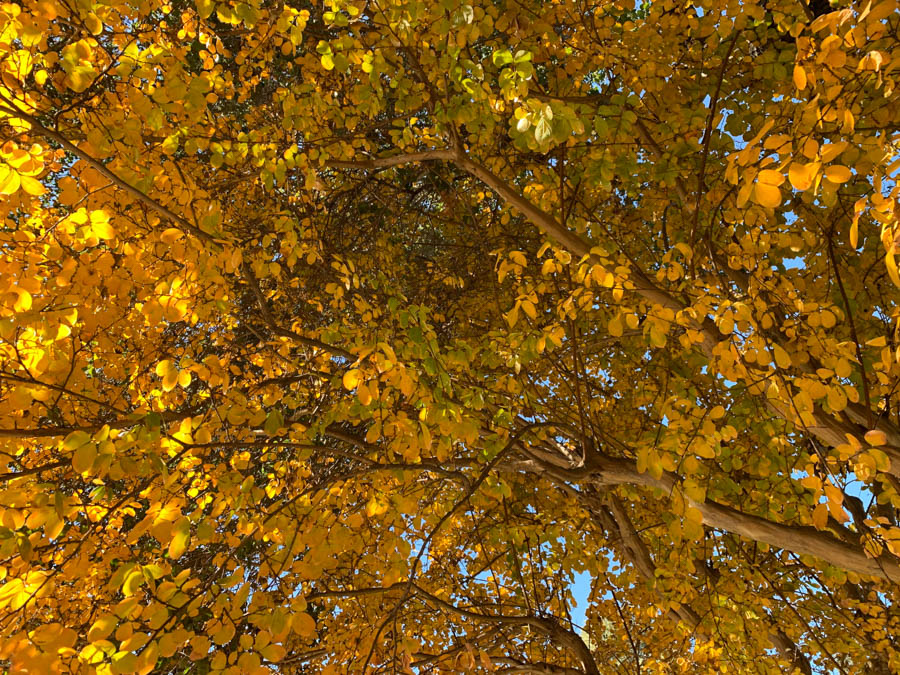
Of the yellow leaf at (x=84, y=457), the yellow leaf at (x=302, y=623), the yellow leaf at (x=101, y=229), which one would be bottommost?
the yellow leaf at (x=302, y=623)

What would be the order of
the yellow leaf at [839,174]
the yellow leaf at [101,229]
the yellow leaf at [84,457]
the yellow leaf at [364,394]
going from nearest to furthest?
the yellow leaf at [839,174] → the yellow leaf at [84,457] → the yellow leaf at [101,229] → the yellow leaf at [364,394]

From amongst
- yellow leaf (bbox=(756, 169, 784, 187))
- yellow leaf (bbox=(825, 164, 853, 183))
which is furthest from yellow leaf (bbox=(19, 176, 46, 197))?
yellow leaf (bbox=(825, 164, 853, 183))

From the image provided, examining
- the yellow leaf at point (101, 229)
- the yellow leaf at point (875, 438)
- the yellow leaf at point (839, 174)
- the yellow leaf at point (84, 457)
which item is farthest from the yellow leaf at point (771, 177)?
the yellow leaf at point (84, 457)

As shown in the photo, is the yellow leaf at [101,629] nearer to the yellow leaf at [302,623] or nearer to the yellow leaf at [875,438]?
the yellow leaf at [302,623]

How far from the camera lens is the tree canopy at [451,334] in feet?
5.84

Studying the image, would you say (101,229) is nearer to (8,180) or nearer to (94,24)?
(8,180)

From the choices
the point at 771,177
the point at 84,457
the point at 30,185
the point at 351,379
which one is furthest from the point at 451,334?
the point at 771,177

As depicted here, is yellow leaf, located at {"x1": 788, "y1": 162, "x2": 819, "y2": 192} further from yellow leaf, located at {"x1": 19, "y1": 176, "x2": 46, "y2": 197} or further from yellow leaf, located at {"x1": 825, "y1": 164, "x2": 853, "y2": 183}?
yellow leaf, located at {"x1": 19, "y1": 176, "x2": 46, "y2": 197}

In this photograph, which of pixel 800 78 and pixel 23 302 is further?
pixel 23 302

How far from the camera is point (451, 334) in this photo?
19.0 feet

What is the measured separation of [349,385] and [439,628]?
366cm

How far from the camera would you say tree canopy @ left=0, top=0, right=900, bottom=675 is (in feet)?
5.84

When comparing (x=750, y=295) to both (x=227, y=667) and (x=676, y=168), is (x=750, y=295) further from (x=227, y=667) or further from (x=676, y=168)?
(x=227, y=667)

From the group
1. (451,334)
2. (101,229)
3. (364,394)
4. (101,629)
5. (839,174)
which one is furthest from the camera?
(451,334)
